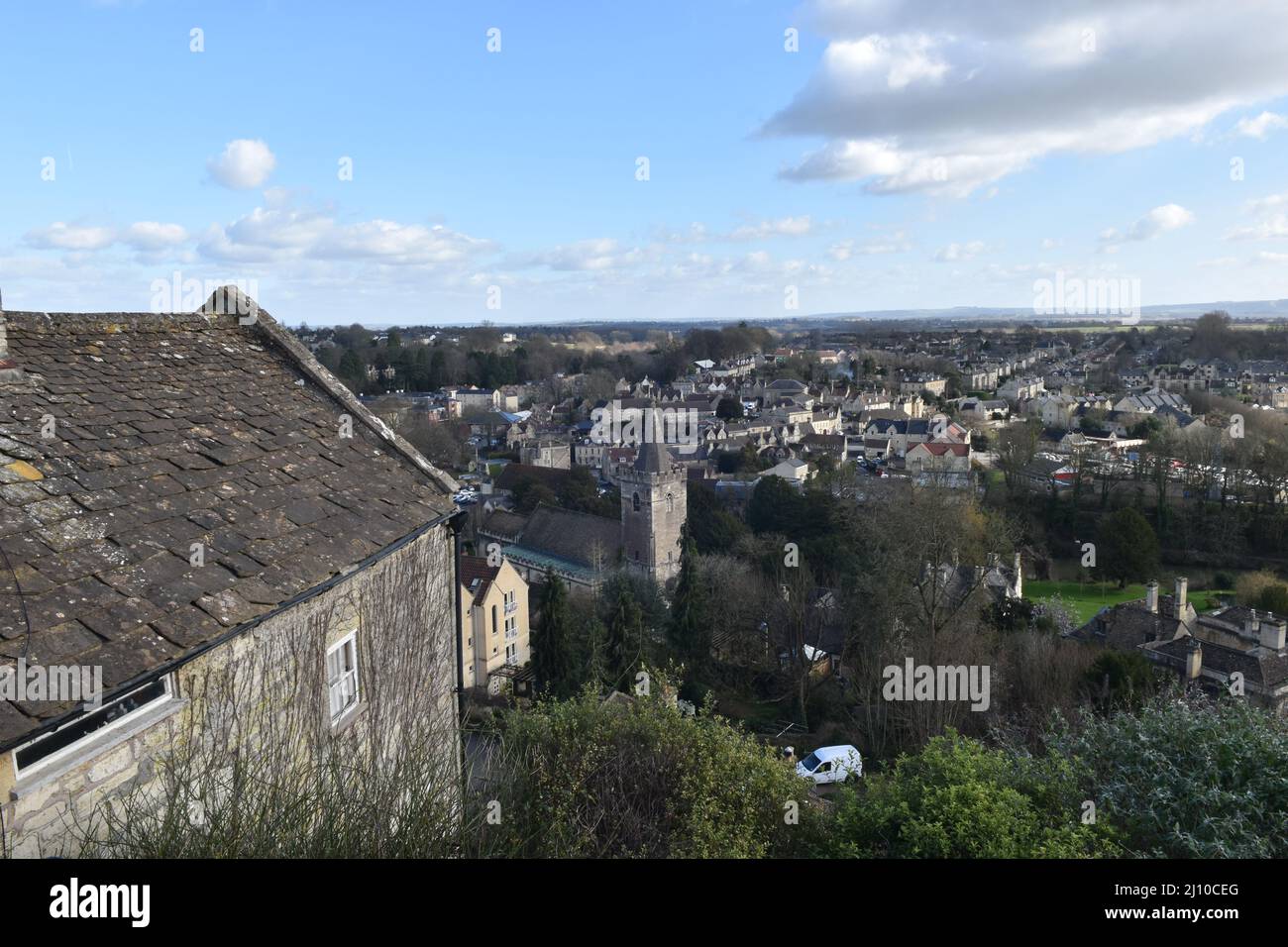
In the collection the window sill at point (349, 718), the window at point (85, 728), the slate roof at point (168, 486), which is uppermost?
the slate roof at point (168, 486)

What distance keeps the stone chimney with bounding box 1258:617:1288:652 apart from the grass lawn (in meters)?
11.3

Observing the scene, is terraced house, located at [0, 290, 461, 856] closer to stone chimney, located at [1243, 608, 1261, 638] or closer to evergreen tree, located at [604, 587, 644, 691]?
evergreen tree, located at [604, 587, 644, 691]

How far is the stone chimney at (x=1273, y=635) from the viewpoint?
2434 cm

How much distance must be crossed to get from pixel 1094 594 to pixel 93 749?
44.5m

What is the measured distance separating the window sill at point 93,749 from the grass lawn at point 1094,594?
38.0 m

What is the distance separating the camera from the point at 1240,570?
1650 inches

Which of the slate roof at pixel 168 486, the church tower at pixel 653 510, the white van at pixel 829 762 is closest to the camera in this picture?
the slate roof at pixel 168 486

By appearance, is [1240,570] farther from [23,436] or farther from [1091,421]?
[23,436]

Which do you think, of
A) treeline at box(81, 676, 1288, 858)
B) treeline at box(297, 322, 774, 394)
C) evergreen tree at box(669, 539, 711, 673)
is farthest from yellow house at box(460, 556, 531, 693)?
treeline at box(297, 322, 774, 394)

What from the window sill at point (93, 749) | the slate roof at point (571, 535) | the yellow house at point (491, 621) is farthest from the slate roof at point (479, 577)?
the window sill at point (93, 749)

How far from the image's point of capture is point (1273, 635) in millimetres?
24406

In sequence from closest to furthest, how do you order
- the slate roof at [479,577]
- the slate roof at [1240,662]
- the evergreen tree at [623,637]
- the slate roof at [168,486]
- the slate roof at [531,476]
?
the slate roof at [168,486]
the slate roof at [1240,662]
the evergreen tree at [623,637]
the slate roof at [479,577]
the slate roof at [531,476]

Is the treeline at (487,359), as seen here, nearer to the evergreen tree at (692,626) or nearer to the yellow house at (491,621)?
the yellow house at (491,621)
